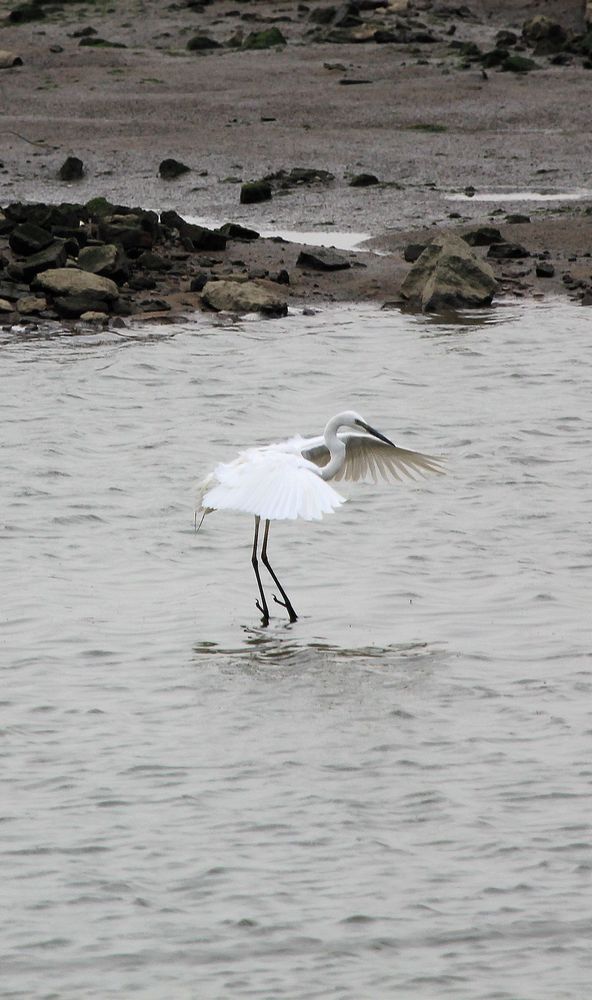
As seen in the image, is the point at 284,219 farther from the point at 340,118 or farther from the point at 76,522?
the point at 76,522

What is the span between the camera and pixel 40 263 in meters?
15.8

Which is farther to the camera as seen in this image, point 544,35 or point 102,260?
point 544,35

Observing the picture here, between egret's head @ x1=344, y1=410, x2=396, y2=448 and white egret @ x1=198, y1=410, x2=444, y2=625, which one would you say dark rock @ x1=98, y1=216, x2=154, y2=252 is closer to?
white egret @ x1=198, y1=410, x2=444, y2=625

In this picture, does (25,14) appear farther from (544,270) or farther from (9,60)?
(544,270)

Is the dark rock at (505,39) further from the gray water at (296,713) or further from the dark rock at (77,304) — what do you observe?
the gray water at (296,713)

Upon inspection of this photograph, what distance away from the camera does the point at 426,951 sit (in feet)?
16.8

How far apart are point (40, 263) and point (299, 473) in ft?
27.6

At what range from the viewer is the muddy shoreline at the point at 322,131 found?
59.9 feet

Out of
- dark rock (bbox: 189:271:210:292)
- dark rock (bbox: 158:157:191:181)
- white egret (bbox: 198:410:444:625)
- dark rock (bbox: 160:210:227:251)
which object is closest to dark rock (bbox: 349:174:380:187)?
dark rock (bbox: 158:157:191:181)

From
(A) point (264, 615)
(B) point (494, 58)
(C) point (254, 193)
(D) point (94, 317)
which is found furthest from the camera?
(B) point (494, 58)

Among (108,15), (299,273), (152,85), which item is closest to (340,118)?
(152,85)

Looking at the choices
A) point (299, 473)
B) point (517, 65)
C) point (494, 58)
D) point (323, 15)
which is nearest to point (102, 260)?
point (299, 473)

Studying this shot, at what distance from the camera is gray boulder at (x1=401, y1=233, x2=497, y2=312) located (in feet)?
53.1

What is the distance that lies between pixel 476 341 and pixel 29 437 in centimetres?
501
